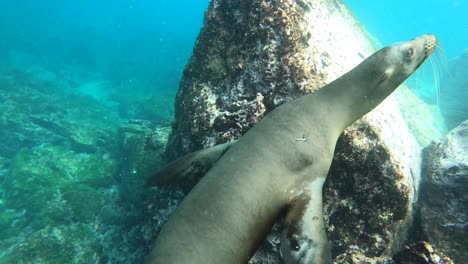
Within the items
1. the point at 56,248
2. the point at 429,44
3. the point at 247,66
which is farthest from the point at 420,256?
the point at 56,248

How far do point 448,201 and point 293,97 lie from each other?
96.5 inches

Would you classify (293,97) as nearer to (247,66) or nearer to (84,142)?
(247,66)

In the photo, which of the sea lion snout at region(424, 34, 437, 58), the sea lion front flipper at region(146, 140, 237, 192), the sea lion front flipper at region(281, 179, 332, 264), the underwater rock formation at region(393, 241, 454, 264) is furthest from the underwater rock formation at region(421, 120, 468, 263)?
the sea lion front flipper at region(146, 140, 237, 192)

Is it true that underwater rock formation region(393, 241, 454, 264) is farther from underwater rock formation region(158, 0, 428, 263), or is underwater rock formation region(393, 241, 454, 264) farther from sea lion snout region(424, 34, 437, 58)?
sea lion snout region(424, 34, 437, 58)

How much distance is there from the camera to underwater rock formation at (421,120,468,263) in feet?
12.5

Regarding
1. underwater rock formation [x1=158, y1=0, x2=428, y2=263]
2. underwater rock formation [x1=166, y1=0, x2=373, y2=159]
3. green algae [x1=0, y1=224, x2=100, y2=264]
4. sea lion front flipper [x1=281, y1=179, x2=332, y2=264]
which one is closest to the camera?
sea lion front flipper [x1=281, y1=179, x2=332, y2=264]

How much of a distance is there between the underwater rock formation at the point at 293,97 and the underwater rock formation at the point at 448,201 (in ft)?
0.70

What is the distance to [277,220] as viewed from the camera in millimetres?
2814

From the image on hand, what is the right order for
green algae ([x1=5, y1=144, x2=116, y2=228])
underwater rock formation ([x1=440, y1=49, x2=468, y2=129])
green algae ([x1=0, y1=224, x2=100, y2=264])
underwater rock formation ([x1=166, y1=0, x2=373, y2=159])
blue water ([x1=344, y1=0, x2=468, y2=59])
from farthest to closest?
blue water ([x1=344, y1=0, x2=468, y2=59]) < underwater rock formation ([x1=440, y1=49, x2=468, y2=129]) < green algae ([x1=5, y1=144, x2=116, y2=228]) < green algae ([x1=0, y1=224, x2=100, y2=264]) < underwater rock formation ([x1=166, y1=0, x2=373, y2=159])

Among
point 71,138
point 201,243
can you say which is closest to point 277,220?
point 201,243

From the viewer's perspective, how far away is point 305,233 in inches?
99.6

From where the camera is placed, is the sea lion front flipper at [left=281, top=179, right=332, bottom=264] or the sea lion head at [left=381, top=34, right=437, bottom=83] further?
the sea lion head at [left=381, top=34, right=437, bottom=83]

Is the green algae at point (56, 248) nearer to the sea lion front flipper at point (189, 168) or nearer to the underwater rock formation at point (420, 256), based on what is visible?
the sea lion front flipper at point (189, 168)

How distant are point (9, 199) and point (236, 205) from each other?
9158mm
